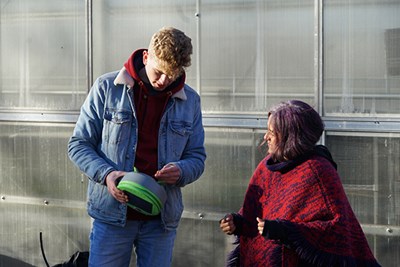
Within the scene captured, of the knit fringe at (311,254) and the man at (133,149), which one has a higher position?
the man at (133,149)

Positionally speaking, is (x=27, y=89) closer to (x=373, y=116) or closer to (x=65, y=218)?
(x=65, y=218)

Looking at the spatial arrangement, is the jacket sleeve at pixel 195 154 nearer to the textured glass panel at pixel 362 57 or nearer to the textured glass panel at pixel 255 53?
the textured glass panel at pixel 255 53

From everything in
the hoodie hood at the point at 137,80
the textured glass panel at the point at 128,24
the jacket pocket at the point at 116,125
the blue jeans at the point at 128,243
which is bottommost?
the blue jeans at the point at 128,243

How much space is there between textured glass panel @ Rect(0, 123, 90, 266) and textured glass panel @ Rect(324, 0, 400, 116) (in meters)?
1.92

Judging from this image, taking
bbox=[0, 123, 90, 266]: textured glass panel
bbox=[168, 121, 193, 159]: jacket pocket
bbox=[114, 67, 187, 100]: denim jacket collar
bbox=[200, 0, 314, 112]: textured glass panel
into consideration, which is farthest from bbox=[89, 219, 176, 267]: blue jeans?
bbox=[0, 123, 90, 266]: textured glass panel

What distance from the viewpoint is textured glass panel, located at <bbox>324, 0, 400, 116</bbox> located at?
436 cm

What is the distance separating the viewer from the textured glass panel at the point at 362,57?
14.3 feet

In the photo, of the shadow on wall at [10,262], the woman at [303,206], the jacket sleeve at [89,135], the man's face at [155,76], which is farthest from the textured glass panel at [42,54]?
the woman at [303,206]

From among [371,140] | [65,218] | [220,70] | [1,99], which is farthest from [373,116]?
[1,99]

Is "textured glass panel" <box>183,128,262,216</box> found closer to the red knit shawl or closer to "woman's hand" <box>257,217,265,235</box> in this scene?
the red knit shawl

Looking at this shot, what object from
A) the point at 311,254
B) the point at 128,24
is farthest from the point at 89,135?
the point at 128,24

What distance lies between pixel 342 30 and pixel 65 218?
2369mm

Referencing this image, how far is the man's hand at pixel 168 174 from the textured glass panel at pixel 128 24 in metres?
1.43

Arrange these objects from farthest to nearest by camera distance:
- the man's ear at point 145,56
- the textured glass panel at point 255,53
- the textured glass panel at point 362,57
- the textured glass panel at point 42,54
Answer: the textured glass panel at point 42,54 < the textured glass panel at point 255,53 < the textured glass panel at point 362,57 < the man's ear at point 145,56
